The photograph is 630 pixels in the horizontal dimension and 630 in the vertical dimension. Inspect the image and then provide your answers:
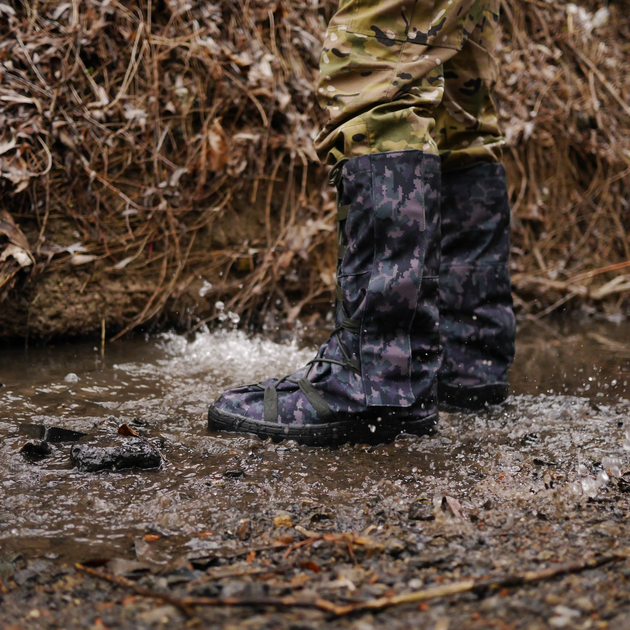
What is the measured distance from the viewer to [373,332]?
1522 mm

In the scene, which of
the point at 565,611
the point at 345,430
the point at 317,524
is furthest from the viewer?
the point at 345,430

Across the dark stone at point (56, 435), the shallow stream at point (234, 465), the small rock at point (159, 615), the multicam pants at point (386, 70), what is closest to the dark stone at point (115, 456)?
the shallow stream at point (234, 465)

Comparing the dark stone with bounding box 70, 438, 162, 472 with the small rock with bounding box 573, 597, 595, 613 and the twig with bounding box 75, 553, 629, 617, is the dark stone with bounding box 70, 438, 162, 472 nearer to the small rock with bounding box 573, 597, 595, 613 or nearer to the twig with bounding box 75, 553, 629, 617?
the twig with bounding box 75, 553, 629, 617

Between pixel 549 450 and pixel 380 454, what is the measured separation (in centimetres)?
43

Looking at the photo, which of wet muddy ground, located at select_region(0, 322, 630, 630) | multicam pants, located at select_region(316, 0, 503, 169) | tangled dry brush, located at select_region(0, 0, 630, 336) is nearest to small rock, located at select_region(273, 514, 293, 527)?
wet muddy ground, located at select_region(0, 322, 630, 630)

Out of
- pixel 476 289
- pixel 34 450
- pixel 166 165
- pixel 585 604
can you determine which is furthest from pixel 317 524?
pixel 166 165

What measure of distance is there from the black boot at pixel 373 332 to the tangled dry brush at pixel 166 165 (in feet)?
4.32

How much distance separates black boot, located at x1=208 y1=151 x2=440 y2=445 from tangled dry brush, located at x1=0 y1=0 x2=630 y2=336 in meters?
1.32

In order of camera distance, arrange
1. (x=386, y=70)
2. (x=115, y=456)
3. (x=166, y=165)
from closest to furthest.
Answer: (x=115, y=456) → (x=386, y=70) → (x=166, y=165)

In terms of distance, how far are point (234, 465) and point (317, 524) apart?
352 millimetres

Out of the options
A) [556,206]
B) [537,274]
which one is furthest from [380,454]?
[556,206]

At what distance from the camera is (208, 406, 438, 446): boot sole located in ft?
5.12

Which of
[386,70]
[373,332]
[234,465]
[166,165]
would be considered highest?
[386,70]

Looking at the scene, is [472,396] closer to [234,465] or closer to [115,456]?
[234,465]
